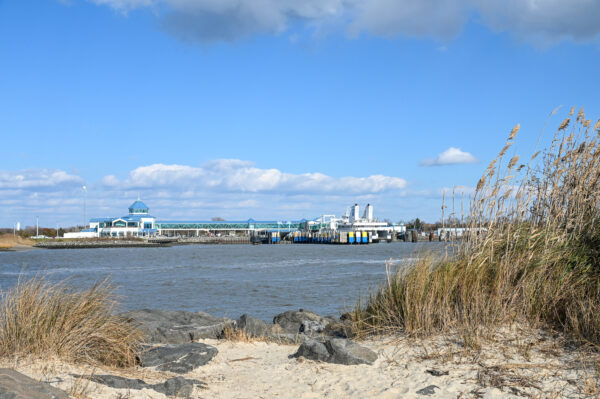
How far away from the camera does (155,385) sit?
5.32 metres

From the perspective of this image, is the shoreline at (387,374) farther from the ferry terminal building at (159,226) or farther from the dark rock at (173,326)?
the ferry terminal building at (159,226)

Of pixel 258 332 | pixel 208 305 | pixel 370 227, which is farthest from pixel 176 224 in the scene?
pixel 258 332

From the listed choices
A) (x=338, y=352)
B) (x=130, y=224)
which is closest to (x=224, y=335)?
(x=338, y=352)

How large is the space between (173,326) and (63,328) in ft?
10.7

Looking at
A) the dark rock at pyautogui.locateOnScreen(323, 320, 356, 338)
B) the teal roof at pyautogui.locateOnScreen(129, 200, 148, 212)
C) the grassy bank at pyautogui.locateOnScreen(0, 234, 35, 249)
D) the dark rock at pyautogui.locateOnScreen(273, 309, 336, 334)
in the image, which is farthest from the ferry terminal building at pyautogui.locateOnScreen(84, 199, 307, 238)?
the dark rock at pyautogui.locateOnScreen(323, 320, 356, 338)

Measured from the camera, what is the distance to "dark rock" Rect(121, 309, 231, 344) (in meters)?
8.26

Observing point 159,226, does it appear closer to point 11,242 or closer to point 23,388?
point 11,242

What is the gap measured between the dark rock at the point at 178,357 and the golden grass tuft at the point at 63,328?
0.70 feet

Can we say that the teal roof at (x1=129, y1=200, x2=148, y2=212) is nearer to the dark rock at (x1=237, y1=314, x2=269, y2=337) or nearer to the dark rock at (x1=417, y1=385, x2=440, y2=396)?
the dark rock at (x1=237, y1=314, x2=269, y2=337)

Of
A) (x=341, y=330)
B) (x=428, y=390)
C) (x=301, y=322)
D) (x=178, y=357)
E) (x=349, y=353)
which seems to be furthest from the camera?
(x=301, y=322)

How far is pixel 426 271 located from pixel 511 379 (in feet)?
5.47

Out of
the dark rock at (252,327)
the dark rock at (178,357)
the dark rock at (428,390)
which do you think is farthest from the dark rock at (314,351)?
the dark rock at (252,327)

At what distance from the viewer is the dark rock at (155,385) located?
5145 mm

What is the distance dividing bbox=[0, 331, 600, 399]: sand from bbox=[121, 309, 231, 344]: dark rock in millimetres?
1972
